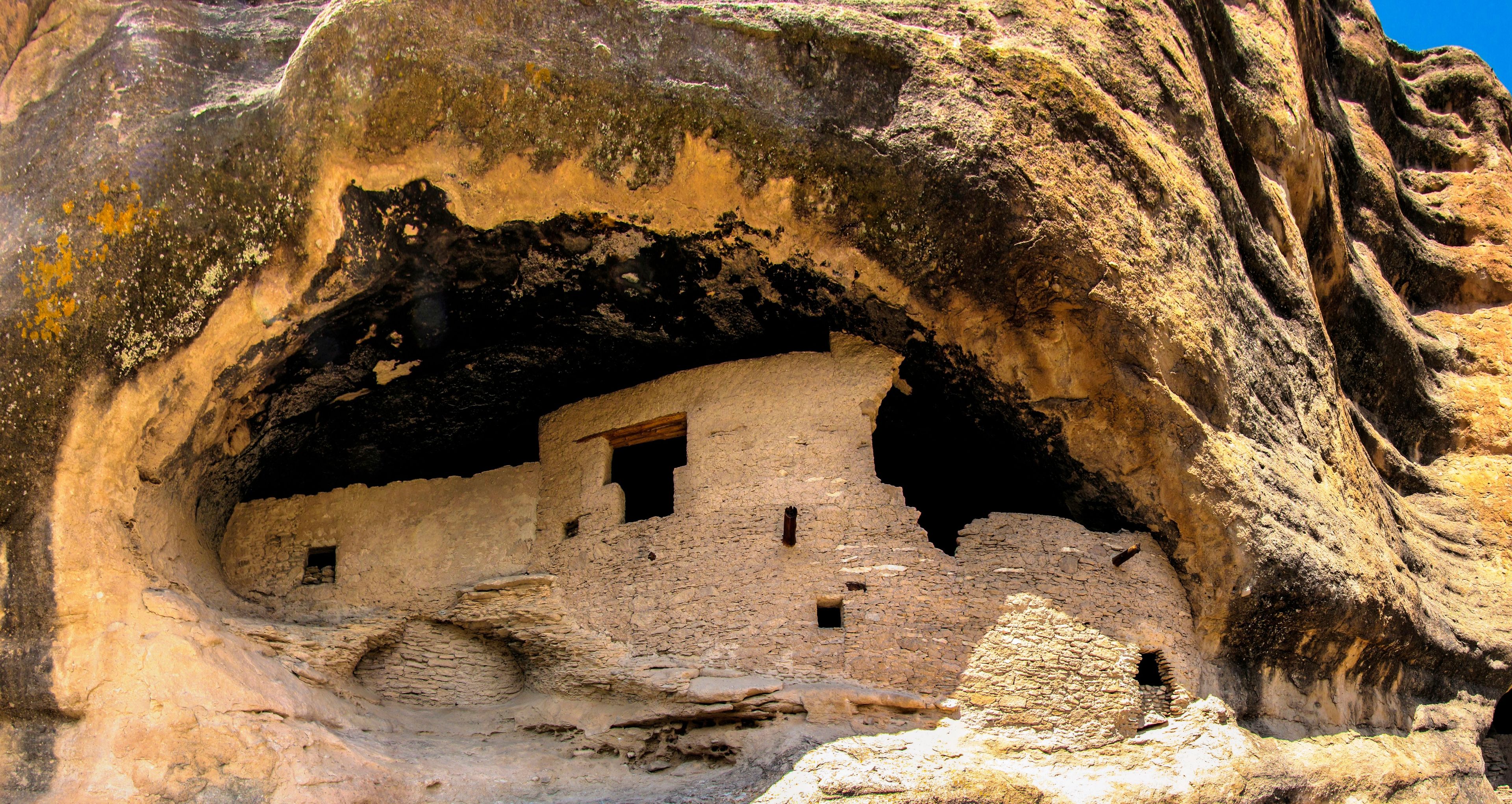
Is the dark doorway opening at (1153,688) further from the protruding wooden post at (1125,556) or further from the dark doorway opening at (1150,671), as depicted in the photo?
the protruding wooden post at (1125,556)

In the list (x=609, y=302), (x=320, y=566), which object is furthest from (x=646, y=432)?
(x=320, y=566)

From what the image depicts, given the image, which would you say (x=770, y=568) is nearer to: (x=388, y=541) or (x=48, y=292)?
(x=388, y=541)

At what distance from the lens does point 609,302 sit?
29.2 feet

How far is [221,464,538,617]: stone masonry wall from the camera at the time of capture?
9516mm

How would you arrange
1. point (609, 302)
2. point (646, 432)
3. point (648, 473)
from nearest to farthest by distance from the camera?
1. point (609, 302)
2. point (646, 432)
3. point (648, 473)

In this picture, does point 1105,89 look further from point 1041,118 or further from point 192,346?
point 192,346

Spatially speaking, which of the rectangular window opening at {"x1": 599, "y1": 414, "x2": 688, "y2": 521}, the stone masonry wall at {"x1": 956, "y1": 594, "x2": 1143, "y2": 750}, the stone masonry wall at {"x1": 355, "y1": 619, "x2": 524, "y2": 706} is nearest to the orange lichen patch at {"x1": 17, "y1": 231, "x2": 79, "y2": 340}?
the stone masonry wall at {"x1": 355, "y1": 619, "x2": 524, "y2": 706}

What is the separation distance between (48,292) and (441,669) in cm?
378

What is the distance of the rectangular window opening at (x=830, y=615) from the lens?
8133 mm

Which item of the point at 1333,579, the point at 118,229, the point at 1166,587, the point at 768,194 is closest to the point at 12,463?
the point at 118,229

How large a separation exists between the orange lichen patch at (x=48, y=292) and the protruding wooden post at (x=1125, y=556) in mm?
6976

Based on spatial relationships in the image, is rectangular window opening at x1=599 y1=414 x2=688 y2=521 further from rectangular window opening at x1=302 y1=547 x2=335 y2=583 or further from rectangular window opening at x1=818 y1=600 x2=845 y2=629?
rectangular window opening at x1=302 y1=547 x2=335 y2=583

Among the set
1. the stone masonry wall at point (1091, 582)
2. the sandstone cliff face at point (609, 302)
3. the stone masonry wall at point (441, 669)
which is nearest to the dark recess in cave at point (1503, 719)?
the sandstone cliff face at point (609, 302)

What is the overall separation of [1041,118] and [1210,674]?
13.5ft
